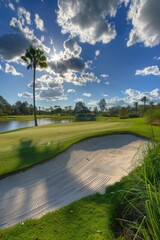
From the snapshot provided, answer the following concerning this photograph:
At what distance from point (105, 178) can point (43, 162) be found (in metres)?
2.60

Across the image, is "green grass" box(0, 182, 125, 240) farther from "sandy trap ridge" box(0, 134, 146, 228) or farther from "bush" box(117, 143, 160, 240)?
"sandy trap ridge" box(0, 134, 146, 228)

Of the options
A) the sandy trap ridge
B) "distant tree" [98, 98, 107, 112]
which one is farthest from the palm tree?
"distant tree" [98, 98, 107, 112]

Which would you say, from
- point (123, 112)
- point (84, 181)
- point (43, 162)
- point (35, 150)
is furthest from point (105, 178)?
point (123, 112)

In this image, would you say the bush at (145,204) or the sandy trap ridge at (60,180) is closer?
the bush at (145,204)

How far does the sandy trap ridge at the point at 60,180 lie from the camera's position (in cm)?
482

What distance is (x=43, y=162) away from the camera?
761 cm

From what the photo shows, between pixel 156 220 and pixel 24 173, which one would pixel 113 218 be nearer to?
pixel 156 220

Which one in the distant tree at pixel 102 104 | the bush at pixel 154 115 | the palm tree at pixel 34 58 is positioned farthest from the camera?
the distant tree at pixel 102 104

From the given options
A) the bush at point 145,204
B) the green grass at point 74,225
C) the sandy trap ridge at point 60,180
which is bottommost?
the sandy trap ridge at point 60,180

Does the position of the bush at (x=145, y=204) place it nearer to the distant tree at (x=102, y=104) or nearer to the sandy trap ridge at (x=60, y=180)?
the sandy trap ridge at (x=60, y=180)

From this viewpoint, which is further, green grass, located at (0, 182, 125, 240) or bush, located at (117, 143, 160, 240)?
green grass, located at (0, 182, 125, 240)

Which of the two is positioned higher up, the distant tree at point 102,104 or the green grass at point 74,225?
the distant tree at point 102,104

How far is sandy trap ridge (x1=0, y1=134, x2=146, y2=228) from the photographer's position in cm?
482

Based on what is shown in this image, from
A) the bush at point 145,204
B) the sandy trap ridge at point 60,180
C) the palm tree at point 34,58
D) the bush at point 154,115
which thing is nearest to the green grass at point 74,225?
the bush at point 145,204
